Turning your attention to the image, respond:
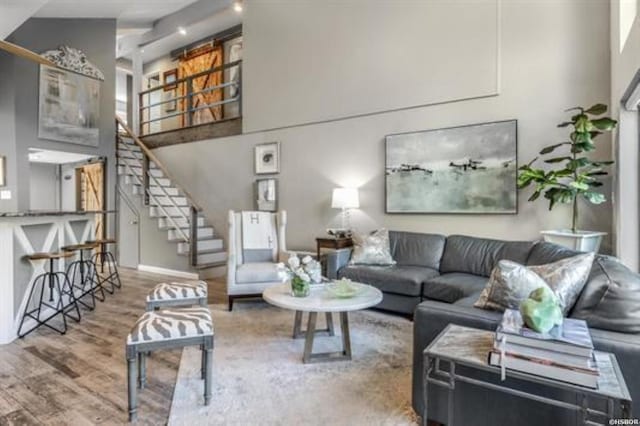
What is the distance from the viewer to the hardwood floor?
2.10 metres

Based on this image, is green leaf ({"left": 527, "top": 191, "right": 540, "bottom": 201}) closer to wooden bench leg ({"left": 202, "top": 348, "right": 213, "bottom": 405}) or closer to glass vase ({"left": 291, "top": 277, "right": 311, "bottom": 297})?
glass vase ({"left": 291, "top": 277, "right": 311, "bottom": 297})

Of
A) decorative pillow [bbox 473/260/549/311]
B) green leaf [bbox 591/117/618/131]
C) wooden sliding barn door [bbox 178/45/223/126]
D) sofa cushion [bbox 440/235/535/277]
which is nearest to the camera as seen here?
decorative pillow [bbox 473/260/549/311]

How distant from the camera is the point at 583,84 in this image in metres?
3.66

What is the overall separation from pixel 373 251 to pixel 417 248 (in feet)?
1.71

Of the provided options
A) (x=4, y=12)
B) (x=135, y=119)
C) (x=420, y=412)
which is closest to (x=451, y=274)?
(x=420, y=412)

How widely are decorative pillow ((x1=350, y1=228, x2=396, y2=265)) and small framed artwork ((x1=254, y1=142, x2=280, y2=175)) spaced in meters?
2.18

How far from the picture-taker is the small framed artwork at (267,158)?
19.4 feet

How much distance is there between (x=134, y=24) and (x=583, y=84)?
828cm

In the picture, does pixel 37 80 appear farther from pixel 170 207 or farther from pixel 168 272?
pixel 168 272

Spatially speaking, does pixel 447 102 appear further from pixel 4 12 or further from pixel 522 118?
pixel 4 12

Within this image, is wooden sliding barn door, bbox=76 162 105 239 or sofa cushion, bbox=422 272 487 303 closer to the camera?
sofa cushion, bbox=422 272 487 303

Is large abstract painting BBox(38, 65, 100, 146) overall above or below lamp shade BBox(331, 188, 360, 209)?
above

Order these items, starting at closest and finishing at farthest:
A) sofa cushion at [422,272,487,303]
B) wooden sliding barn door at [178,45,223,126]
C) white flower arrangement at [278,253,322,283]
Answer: white flower arrangement at [278,253,322,283]
sofa cushion at [422,272,487,303]
wooden sliding barn door at [178,45,223,126]

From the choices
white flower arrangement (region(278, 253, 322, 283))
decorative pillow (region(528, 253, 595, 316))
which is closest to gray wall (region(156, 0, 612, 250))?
white flower arrangement (region(278, 253, 322, 283))
